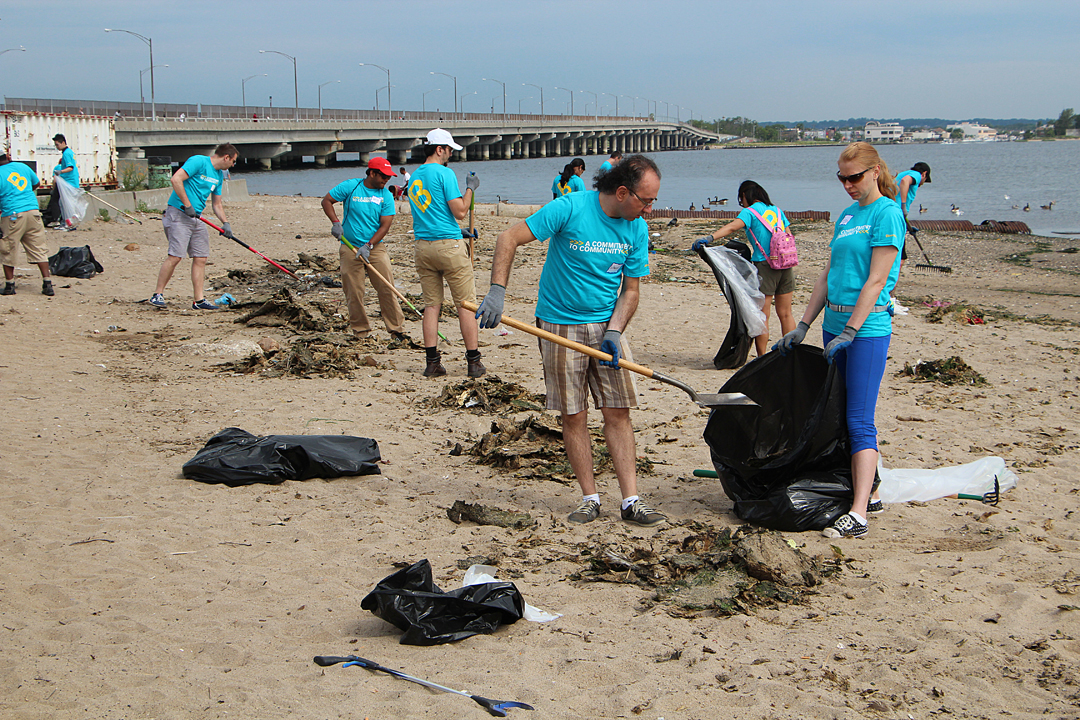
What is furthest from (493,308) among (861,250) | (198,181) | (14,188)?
(14,188)

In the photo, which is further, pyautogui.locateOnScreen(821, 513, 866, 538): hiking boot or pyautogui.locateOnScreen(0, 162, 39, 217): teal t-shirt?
pyautogui.locateOnScreen(0, 162, 39, 217): teal t-shirt

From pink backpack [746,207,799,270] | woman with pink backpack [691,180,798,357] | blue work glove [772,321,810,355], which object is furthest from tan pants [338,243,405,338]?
blue work glove [772,321,810,355]

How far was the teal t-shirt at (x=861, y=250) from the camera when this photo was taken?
383 centimetres

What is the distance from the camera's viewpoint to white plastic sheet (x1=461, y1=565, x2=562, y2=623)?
3.25 m

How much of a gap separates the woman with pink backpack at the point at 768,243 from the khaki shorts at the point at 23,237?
773 centimetres

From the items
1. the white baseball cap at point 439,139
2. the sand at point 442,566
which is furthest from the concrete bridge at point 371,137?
the sand at point 442,566

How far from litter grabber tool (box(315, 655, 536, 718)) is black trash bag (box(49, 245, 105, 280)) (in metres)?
9.83

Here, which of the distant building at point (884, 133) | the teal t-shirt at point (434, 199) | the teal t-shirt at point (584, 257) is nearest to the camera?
the teal t-shirt at point (584, 257)

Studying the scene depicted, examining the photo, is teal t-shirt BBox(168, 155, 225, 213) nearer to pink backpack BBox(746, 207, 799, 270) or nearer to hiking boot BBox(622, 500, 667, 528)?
pink backpack BBox(746, 207, 799, 270)

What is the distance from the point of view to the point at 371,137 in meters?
63.0

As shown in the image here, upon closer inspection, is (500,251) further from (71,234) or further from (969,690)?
(71,234)

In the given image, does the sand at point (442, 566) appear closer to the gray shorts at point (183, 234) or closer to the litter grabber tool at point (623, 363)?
the litter grabber tool at point (623, 363)

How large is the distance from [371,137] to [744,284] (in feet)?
196

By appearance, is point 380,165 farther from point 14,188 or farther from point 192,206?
point 14,188
